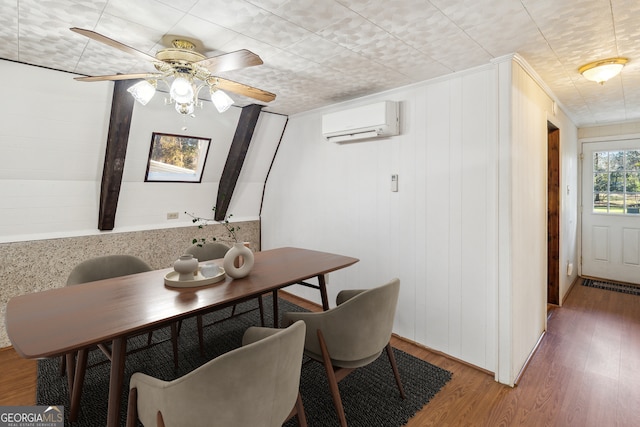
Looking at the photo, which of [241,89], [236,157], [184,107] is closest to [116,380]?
[184,107]

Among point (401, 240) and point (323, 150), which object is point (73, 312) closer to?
point (401, 240)

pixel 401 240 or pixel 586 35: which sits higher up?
pixel 586 35

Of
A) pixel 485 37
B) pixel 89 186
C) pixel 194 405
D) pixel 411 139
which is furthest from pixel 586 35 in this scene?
pixel 89 186

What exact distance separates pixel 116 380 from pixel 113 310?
31 cm

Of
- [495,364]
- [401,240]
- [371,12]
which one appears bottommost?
[495,364]

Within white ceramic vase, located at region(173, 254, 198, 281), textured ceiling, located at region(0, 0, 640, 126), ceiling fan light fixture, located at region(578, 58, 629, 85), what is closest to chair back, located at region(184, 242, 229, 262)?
white ceramic vase, located at region(173, 254, 198, 281)

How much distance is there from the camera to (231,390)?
114 cm

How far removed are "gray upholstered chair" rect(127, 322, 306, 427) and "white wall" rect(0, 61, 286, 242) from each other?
7.86 ft

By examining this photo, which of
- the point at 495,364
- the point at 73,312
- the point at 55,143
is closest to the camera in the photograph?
the point at 73,312

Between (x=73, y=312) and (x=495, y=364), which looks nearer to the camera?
(x=73, y=312)

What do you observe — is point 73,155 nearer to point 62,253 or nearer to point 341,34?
point 62,253

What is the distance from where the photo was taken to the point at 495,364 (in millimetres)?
2385

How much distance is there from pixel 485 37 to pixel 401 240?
5.48ft

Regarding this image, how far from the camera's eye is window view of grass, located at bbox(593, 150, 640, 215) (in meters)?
4.43
